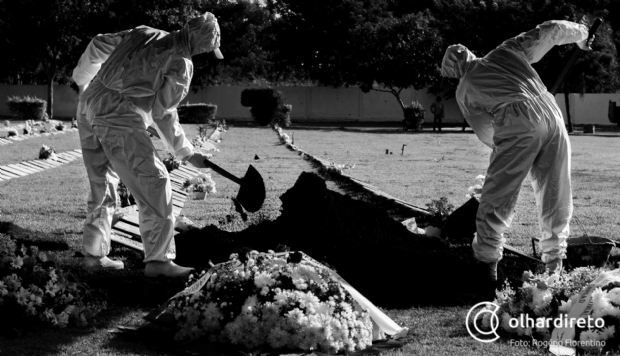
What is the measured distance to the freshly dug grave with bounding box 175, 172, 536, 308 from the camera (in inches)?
265

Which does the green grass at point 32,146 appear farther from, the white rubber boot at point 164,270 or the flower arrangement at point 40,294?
the flower arrangement at point 40,294

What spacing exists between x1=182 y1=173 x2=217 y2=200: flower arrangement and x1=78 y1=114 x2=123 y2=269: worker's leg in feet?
17.5

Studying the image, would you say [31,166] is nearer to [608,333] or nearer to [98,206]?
[98,206]

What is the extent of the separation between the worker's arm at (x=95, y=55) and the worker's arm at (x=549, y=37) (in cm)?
337

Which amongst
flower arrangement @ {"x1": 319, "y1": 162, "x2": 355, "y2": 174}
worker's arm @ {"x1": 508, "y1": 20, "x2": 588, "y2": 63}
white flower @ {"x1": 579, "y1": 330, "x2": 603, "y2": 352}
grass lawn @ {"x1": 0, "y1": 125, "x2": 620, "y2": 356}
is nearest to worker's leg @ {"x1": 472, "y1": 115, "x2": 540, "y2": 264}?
grass lawn @ {"x1": 0, "y1": 125, "x2": 620, "y2": 356}

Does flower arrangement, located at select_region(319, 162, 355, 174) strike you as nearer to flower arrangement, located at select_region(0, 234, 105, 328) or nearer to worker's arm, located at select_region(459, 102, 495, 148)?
worker's arm, located at select_region(459, 102, 495, 148)

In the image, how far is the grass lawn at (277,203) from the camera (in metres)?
5.39

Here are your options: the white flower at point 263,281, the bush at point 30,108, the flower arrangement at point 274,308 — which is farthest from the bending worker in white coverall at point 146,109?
the bush at point 30,108

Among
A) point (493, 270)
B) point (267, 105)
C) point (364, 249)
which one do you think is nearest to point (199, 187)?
point (364, 249)

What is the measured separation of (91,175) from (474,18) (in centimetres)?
4204

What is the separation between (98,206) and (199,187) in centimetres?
558

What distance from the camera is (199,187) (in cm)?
1300

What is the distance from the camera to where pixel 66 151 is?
71.6 ft

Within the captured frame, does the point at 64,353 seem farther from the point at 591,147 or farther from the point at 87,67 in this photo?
the point at 591,147
